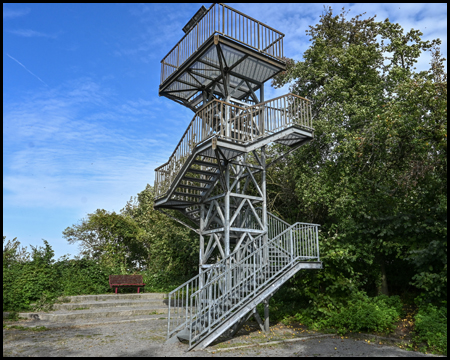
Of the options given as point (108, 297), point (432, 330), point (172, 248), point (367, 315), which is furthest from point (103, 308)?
point (432, 330)

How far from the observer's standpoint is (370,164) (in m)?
11.7

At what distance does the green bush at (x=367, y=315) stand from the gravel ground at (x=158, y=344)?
0.52 metres

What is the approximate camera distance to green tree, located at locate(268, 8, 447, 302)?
905cm

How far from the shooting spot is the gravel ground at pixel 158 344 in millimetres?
7477

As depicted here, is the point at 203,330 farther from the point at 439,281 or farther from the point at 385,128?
the point at 385,128

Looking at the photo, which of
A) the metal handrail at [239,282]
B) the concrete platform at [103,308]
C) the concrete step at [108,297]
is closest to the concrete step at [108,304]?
the concrete platform at [103,308]

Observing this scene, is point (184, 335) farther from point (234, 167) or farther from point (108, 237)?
point (108, 237)

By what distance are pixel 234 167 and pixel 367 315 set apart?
599cm

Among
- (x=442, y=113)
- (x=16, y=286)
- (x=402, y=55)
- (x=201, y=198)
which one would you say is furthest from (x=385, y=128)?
Result: (x=16, y=286)

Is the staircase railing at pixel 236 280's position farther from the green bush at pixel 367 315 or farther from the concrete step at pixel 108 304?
the concrete step at pixel 108 304

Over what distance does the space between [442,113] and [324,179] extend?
14.5 ft

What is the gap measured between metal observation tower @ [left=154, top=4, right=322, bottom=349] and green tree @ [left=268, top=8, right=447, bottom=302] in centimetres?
149

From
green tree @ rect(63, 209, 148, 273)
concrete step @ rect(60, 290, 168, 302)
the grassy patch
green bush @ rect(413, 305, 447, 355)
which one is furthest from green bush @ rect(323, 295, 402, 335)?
green tree @ rect(63, 209, 148, 273)

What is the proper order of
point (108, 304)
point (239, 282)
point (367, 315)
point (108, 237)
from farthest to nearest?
point (108, 237), point (108, 304), point (367, 315), point (239, 282)
